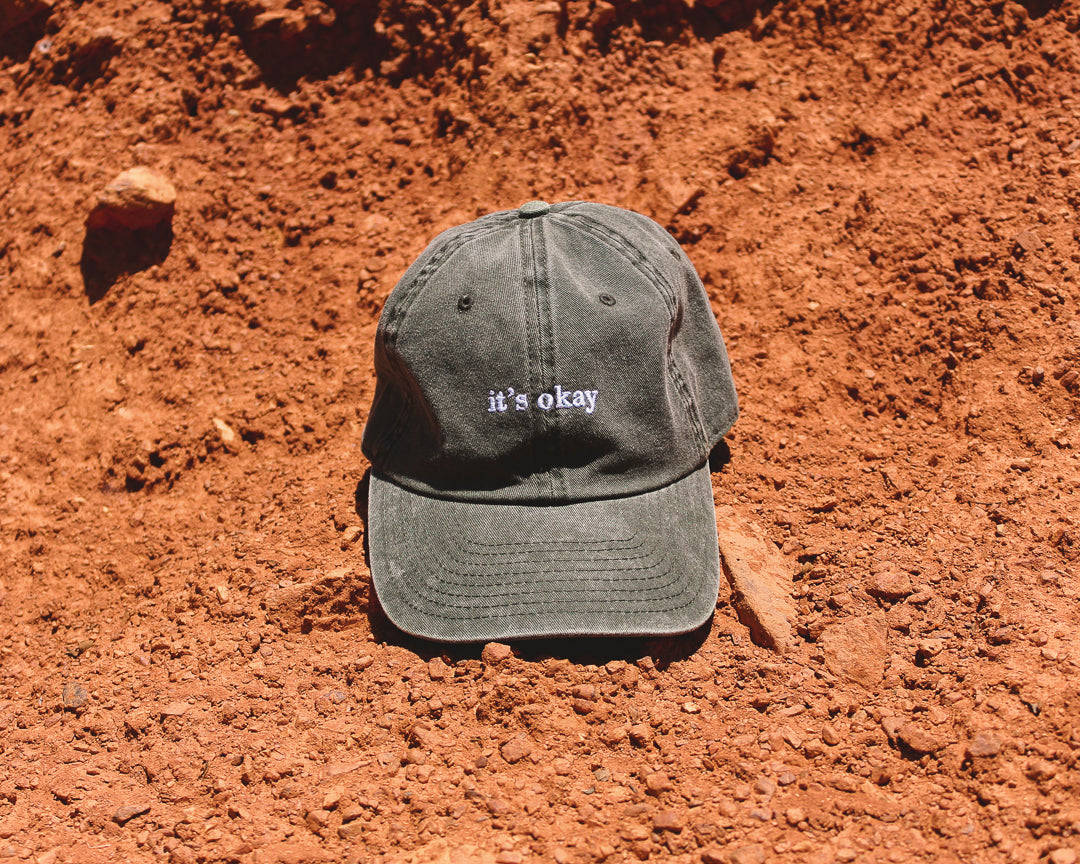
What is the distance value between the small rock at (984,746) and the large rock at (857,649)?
11.1 inches

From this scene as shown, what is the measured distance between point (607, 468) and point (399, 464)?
2.04 feet

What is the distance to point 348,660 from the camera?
262cm

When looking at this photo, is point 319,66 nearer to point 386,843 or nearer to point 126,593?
point 126,593

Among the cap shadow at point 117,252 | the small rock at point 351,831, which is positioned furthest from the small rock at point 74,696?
the cap shadow at point 117,252

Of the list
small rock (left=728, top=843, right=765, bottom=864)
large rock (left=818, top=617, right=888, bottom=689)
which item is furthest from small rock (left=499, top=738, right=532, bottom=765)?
large rock (left=818, top=617, right=888, bottom=689)

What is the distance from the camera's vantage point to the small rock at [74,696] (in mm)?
2639

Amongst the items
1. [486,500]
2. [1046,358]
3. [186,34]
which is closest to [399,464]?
[486,500]

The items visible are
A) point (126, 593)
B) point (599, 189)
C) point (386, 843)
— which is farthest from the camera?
point (599, 189)

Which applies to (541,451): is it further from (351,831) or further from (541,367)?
(351,831)

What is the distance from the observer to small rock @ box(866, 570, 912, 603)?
257cm

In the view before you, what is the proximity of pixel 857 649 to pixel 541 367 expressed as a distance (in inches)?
43.8

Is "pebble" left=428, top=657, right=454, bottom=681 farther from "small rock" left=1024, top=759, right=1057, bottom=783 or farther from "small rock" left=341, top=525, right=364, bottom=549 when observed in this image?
"small rock" left=1024, top=759, right=1057, bottom=783

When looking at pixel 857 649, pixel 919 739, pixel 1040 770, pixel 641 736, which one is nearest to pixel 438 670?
pixel 641 736

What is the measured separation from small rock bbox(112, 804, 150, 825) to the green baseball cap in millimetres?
740
